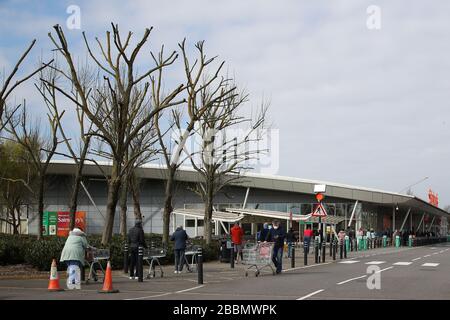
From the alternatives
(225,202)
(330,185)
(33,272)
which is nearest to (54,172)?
(225,202)

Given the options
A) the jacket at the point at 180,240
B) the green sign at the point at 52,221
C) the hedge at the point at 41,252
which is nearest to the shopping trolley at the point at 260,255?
the jacket at the point at 180,240

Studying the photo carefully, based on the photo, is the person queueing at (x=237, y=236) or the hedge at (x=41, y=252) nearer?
the hedge at (x=41, y=252)

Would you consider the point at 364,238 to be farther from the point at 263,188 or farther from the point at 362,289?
the point at 362,289

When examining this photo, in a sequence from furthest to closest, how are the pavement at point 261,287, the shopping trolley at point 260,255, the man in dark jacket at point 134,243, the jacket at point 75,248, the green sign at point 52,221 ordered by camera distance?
1. the green sign at point 52,221
2. the shopping trolley at point 260,255
3. the man in dark jacket at point 134,243
4. the jacket at point 75,248
5. the pavement at point 261,287

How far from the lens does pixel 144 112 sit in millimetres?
35062

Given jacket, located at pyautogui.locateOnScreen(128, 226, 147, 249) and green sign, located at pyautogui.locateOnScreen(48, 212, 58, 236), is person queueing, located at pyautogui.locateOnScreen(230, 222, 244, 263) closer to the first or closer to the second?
jacket, located at pyautogui.locateOnScreen(128, 226, 147, 249)

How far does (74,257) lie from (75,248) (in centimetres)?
27

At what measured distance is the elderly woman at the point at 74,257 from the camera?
55.1 ft

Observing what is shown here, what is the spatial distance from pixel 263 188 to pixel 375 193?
1103 centimetres

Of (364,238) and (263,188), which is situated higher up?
(263,188)

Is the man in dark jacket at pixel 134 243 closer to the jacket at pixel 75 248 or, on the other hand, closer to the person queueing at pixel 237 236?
the jacket at pixel 75 248

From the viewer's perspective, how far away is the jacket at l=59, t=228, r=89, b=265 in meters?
17.0
